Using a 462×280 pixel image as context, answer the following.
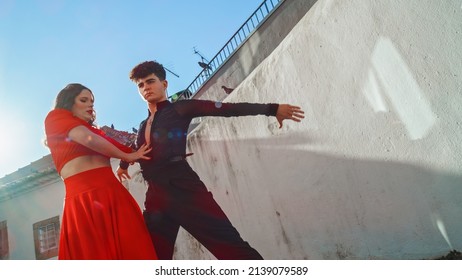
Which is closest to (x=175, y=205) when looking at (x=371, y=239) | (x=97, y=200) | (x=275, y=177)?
(x=97, y=200)

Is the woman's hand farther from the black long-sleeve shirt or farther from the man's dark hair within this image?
the man's dark hair

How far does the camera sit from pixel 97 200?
5.33 feet

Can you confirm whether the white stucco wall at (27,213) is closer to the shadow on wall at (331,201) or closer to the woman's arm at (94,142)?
the shadow on wall at (331,201)

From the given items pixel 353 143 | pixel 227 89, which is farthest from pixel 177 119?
pixel 227 89

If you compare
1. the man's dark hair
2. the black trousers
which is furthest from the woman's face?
the black trousers

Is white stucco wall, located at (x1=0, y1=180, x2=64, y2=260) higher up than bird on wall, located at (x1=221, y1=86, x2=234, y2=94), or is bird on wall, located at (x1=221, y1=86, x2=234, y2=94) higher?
bird on wall, located at (x1=221, y1=86, x2=234, y2=94)

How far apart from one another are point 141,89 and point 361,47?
1.30m

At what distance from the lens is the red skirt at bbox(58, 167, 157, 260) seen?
1564 millimetres

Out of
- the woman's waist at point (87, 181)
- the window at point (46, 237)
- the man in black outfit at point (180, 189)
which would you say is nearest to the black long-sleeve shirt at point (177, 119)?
the man in black outfit at point (180, 189)

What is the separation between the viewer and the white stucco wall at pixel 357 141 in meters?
1.61

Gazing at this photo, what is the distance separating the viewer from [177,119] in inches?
75.2

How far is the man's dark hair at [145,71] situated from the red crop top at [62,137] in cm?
46

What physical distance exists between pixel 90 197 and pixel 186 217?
1.57ft

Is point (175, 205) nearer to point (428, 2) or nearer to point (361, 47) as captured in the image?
point (361, 47)
